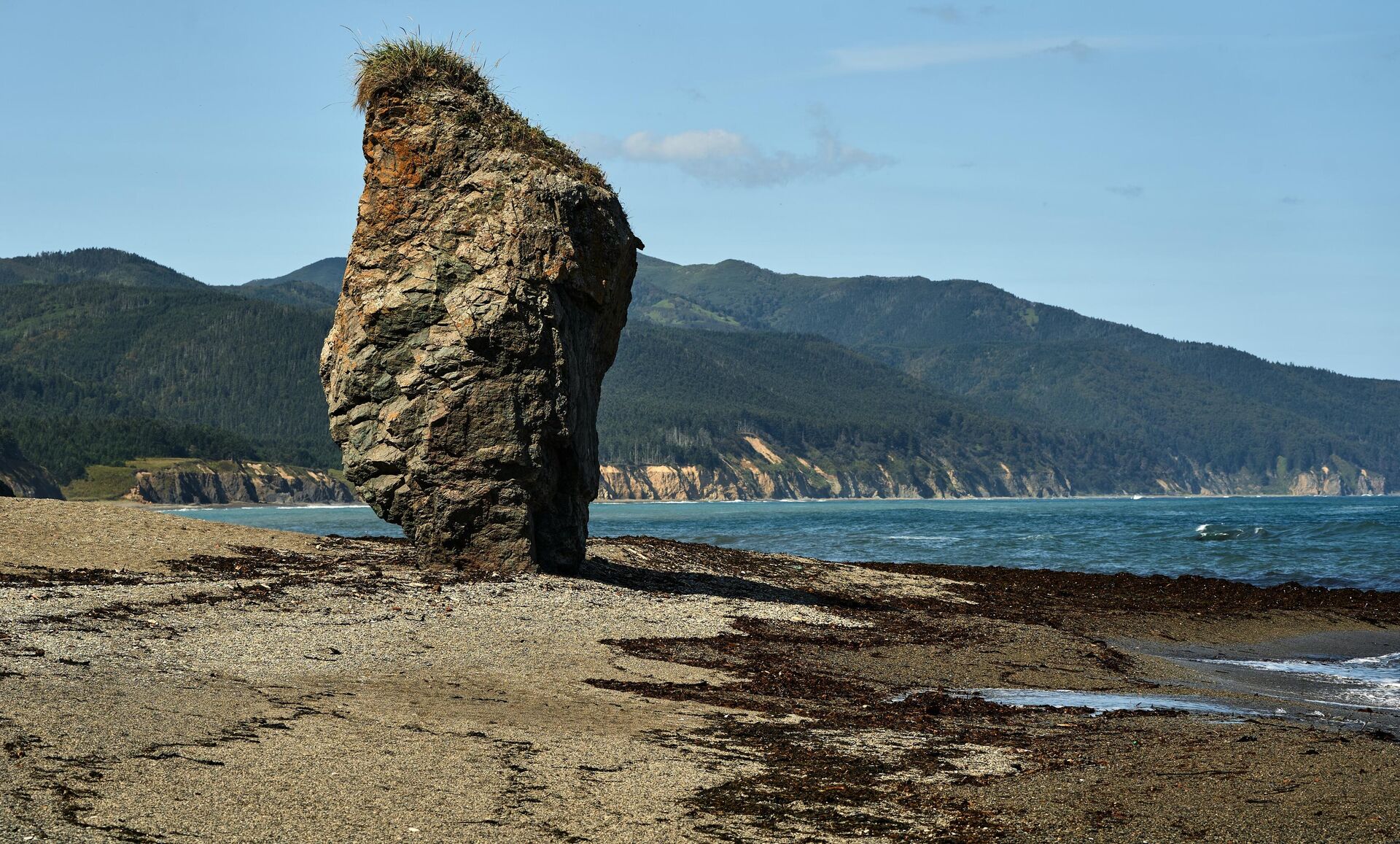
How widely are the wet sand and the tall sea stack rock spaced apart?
130 cm

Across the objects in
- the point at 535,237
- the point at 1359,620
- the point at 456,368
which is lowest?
the point at 1359,620

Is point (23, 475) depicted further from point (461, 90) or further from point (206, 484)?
point (461, 90)

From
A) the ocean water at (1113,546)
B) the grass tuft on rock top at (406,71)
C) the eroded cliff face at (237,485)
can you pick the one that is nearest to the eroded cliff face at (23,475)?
the eroded cliff face at (237,485)

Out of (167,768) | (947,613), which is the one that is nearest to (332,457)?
(947,613)

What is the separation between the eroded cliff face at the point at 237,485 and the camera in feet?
468

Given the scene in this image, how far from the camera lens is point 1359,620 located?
88.6 ft

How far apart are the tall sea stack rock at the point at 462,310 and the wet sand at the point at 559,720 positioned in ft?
4.27

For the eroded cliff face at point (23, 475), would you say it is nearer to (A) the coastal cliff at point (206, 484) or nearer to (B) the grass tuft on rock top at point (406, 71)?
(A) the coastal cliff at point (206, 484)

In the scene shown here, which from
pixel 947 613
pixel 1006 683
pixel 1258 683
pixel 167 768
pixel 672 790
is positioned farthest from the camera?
pixel 947 613

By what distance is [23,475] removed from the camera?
113 meters

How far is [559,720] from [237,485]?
506ft

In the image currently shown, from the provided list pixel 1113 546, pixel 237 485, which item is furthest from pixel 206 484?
pixel 1113 546

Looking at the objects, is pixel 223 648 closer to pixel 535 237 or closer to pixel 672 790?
pixel 672 790

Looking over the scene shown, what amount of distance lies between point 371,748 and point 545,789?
153 cm
